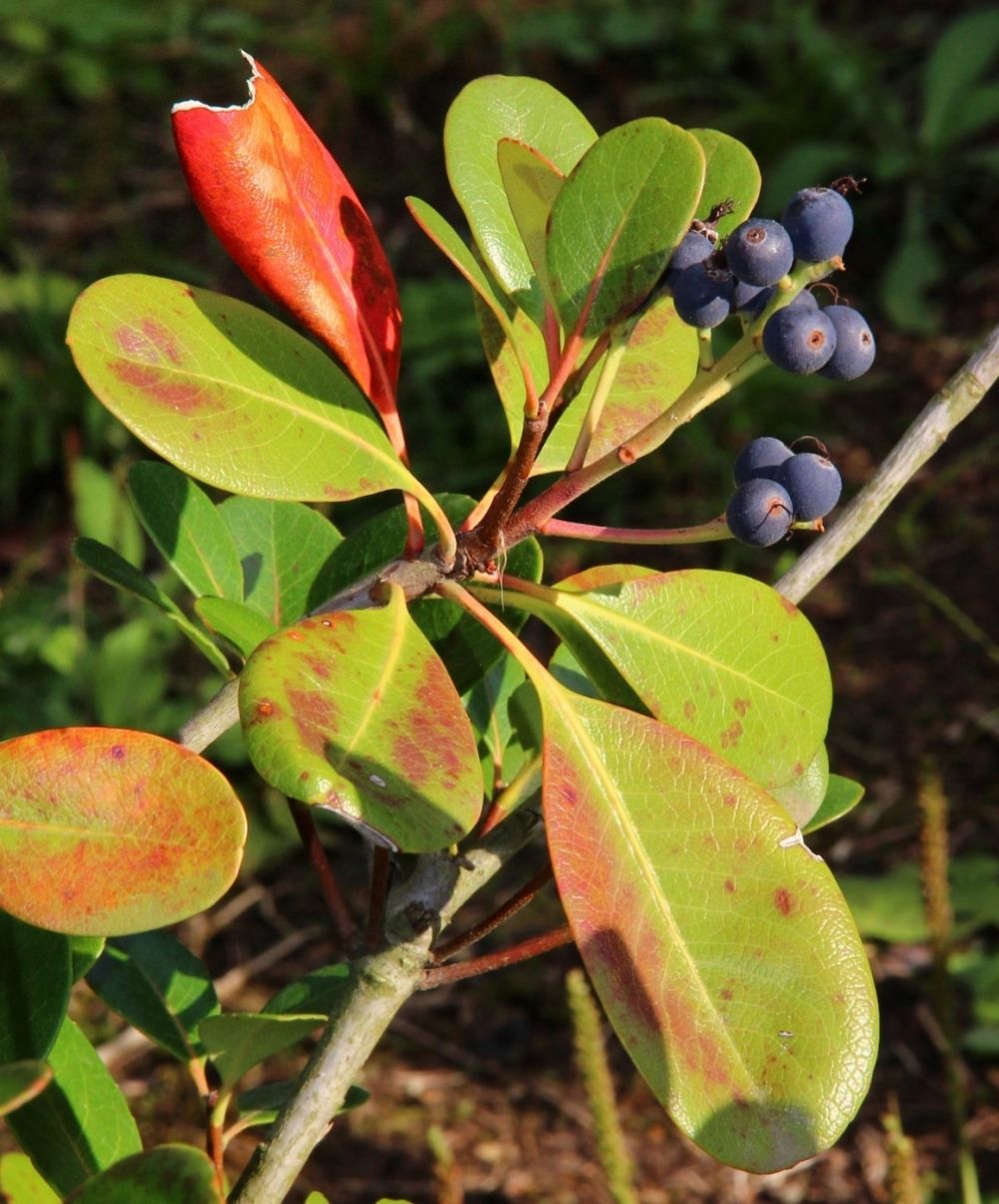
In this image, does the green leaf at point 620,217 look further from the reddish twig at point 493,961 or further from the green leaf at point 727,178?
the reddish twig at point 493,961

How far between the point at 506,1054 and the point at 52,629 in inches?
45.9

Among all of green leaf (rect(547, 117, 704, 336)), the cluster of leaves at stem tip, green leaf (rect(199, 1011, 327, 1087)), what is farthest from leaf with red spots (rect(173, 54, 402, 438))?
green leaf (rect(199, 1011, 327, 1087))

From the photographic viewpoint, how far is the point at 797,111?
11.8ft

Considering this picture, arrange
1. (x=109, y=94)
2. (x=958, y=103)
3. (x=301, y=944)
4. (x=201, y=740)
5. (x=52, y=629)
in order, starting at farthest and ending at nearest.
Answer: (x=109, y=94) → (x=958, y=103) → (x=52, y=629) → (x=301, y=944) → (x=201, y=740)

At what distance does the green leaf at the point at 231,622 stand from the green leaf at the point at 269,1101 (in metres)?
0.29

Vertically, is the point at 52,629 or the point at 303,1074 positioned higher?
the point at 303,1074

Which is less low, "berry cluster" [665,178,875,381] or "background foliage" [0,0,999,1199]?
"berry cluster" [665,178,875,381]

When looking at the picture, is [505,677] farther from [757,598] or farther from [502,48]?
[502,48]

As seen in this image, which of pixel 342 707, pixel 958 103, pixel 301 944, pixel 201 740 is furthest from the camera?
pixel 958 103

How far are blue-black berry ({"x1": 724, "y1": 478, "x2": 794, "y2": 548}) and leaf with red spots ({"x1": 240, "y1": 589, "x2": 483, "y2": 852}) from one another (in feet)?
0.52

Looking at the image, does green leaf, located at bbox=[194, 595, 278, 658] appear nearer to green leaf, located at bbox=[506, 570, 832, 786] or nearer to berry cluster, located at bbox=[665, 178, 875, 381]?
green leaf, located at bbox=[506, 570, 832, 786]

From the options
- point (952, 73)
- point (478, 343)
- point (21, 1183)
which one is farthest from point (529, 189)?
point (952, 73)

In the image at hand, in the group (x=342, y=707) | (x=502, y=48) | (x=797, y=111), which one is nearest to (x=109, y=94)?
(x=502, y=48)

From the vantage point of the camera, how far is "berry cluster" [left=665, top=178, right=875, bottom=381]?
0.65 meters
